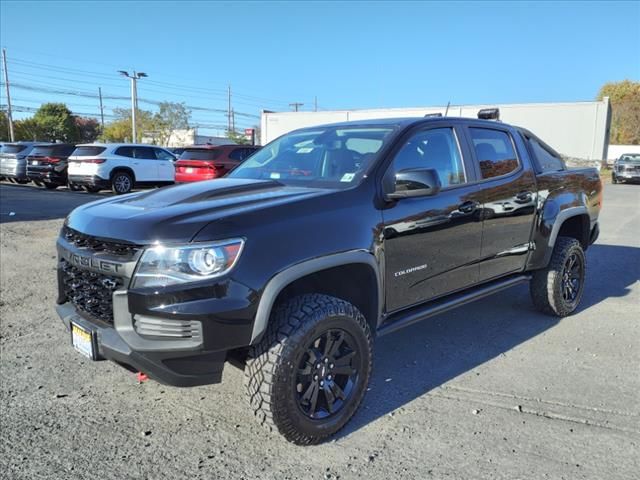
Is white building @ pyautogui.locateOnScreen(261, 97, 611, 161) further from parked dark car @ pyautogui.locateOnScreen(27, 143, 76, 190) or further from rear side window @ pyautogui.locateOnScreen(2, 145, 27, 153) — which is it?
rear side window @ pyautogui.locateOnScreen(2, 145, 27, 153)

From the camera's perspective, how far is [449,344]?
14.6 feet

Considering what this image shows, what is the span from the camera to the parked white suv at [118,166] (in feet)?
51.0

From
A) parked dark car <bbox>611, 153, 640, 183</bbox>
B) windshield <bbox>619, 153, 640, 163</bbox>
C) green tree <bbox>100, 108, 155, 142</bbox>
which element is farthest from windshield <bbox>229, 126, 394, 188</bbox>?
green tree <bbox>100, 108, 155, 142</bbox>

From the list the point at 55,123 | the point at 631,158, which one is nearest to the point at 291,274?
the point at 631,158

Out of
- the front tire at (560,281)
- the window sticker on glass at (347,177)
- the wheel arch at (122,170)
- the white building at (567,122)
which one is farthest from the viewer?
the white building at (567,122)

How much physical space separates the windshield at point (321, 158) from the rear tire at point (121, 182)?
42.3ft

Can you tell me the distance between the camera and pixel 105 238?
8.92 feet

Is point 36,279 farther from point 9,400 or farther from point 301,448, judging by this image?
point 301,448

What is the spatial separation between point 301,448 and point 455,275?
1.69m

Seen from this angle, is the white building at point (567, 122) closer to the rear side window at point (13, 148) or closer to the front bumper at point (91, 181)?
the rear side window at point (13, 148)

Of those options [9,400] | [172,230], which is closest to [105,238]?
[172,230]

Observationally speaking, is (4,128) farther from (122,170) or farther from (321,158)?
(321,158)

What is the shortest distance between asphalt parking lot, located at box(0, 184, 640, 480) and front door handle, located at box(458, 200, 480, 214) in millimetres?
1173

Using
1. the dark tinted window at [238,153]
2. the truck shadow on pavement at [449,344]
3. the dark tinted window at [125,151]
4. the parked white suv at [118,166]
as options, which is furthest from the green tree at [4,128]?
the truck shadow on pavement at [449,344]
